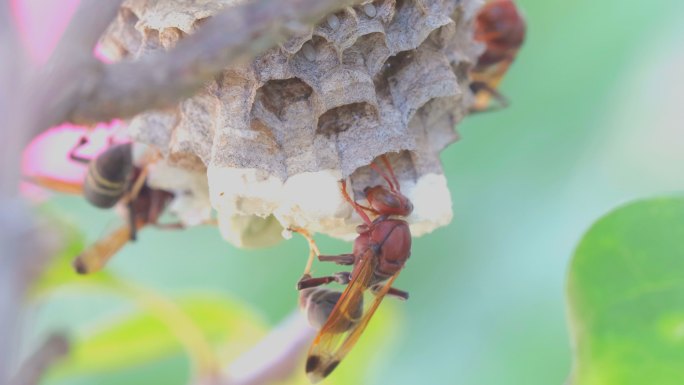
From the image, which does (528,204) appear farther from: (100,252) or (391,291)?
(100,252)

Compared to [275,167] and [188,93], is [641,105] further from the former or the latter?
[188,93]

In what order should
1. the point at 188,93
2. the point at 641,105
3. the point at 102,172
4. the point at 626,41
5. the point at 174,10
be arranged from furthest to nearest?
1. the point at 626,41
2. the point at 641,105
3. the point at 102,172
4. the point at 174,10
5. the point at 188,93

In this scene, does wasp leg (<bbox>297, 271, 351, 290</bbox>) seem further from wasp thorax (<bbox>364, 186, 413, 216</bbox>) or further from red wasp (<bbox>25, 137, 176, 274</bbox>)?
red wasp (<bbox>25, 137, 176, 274</bbox>)

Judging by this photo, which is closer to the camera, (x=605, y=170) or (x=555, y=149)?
(x=605, y=170)

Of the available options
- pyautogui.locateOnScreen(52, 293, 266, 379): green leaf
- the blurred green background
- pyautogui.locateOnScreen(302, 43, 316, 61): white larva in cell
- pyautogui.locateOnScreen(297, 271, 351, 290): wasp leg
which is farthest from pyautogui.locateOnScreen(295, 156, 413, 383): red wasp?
pyautogui.locateOnScreen(52, 293, 266, 379): green leaf

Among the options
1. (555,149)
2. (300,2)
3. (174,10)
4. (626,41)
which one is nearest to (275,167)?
(174,10)

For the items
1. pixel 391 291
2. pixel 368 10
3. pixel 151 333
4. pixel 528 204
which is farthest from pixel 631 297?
pixel 151 333
